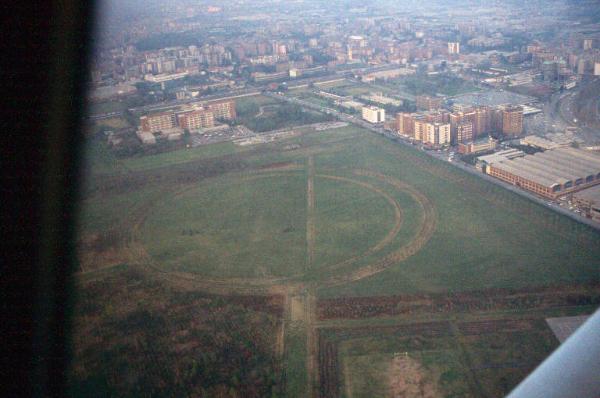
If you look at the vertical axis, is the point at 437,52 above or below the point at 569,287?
above

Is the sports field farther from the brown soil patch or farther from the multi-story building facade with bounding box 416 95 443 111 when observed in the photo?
the multi-story building facade with bounding box 416 95 443 111

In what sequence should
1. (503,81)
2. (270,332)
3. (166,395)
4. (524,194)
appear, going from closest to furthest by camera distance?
(166,395)
(270,332)
(524,194)
(503,81)

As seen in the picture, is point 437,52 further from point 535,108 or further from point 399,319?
point 399,319

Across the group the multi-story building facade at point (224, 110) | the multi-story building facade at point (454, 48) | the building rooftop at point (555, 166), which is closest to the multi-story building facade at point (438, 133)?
the building rooftop at point (555, 166)

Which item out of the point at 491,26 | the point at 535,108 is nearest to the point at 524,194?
the point at 535,108

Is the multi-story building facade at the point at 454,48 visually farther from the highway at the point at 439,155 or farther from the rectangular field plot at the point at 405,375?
the rectangular field plot at the point at 405,375

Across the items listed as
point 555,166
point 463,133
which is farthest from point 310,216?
point 463,133
